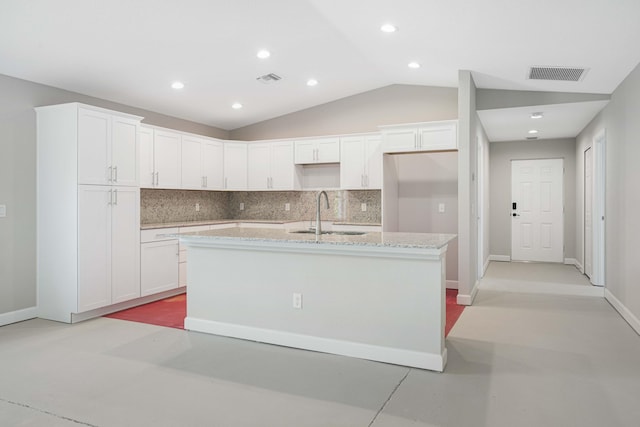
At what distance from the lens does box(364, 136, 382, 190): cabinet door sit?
589 cm

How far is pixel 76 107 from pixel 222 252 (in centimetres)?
207

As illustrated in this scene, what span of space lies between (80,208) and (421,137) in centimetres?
398

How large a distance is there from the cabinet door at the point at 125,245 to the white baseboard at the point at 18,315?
0.77 meters

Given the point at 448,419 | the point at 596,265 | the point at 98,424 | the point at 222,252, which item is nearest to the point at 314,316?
the point at 222,252

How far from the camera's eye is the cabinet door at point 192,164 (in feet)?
19.6

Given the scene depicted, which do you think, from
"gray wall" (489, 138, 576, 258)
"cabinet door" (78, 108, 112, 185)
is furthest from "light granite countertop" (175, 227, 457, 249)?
"gray wall" (489, 138, 576, 258)

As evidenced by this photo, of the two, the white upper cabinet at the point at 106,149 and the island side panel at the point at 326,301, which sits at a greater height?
the white upper cabinet at the point at 106,149

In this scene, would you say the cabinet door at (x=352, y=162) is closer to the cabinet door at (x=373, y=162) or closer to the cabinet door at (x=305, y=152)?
the cabinet door at (x=373, y=162)

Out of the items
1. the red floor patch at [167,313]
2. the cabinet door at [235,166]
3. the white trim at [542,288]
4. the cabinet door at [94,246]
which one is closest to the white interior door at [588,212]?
the white trim at [542,288]

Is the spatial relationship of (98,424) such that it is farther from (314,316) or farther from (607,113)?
(607,113)

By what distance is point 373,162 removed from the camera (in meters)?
5.95

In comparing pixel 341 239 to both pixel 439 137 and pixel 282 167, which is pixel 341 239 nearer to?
pixel 439 137

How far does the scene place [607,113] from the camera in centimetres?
508

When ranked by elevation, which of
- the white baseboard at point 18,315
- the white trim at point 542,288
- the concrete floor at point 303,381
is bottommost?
the concrete floor at point 303,381
